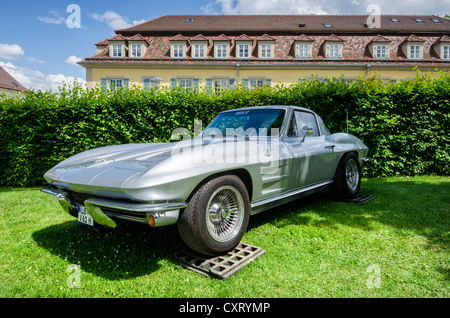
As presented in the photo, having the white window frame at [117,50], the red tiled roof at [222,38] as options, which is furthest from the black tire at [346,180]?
the white window frame at [117,50]

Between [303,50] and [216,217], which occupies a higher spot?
[303,50]

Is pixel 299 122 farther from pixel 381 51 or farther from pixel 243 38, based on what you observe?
pixel 381 51

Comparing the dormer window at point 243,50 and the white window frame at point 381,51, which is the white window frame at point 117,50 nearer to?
the dormer window at point 243,50

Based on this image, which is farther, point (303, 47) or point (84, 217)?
point (303, 47)

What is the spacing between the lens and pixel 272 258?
7.54 feet

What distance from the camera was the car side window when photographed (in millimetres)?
3297

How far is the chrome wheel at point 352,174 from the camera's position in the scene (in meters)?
4.27

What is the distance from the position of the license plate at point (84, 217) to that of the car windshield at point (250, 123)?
5.82 ft

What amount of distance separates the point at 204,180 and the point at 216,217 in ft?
1.21

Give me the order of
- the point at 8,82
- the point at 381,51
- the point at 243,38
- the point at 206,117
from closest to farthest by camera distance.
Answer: the point at 206,117 < the point at 381,51 < the point at 243,38 < the point at 8,82

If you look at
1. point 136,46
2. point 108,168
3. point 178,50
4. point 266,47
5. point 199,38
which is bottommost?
point 108,168

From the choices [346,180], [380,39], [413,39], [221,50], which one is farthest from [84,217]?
[413,39]

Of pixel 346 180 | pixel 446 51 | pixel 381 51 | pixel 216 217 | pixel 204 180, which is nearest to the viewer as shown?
pixel 204 180

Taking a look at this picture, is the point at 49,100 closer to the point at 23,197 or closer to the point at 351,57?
the point at 23,197
